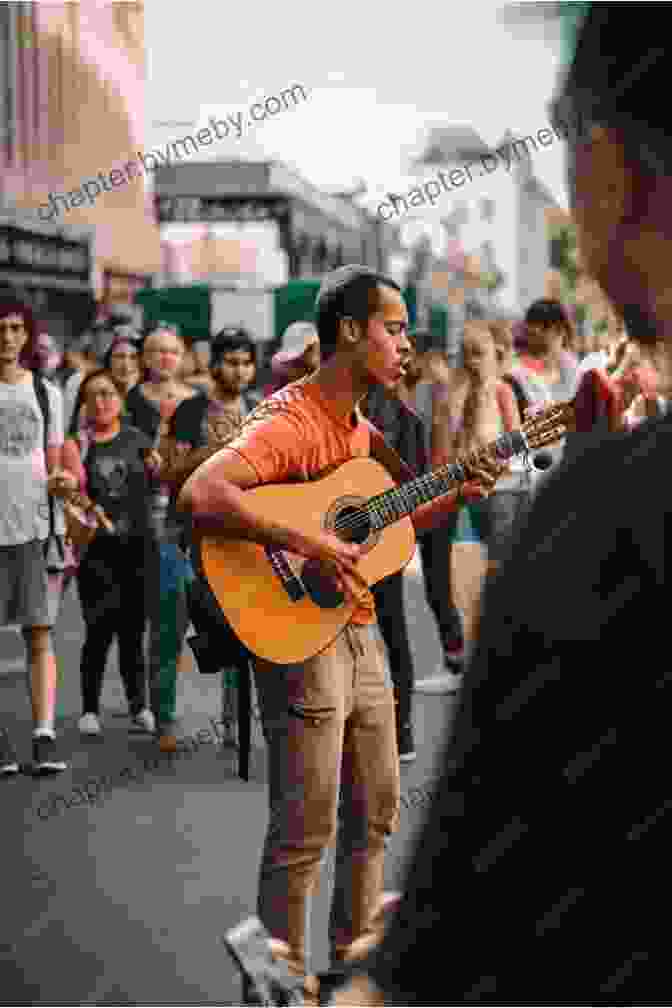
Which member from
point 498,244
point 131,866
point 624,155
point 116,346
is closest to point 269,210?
point 116,346

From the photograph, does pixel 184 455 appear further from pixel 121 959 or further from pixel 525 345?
pixel 121 959

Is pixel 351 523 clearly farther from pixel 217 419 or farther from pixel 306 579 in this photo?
pixel 217 419

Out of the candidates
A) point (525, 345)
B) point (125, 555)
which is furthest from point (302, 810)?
point (525, 345)

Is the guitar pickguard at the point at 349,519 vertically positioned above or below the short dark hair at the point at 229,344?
below

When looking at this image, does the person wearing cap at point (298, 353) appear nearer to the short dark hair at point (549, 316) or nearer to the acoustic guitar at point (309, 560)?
the short dark hair at point (549, 316)

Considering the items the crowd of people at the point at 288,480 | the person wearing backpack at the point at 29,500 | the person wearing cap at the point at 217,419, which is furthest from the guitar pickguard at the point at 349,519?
the person wearing backpack at the point at 29,500

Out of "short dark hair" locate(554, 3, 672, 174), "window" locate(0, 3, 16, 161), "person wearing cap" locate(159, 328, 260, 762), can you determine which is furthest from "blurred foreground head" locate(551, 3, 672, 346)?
"window" locate(0, 3, 16, 161)

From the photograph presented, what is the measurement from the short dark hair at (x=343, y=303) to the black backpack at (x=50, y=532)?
11.8ft

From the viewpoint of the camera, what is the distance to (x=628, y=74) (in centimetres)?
125

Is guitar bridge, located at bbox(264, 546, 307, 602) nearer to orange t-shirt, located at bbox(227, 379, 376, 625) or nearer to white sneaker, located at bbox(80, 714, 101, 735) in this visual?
orange t-shirt, located at bbox(227, 379, 376, 625)

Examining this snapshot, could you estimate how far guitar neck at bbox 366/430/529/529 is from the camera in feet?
15.0

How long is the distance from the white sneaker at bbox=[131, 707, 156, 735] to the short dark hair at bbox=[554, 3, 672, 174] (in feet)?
25.6

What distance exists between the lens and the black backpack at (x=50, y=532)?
26.4 ft

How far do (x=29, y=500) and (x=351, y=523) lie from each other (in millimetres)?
3666
